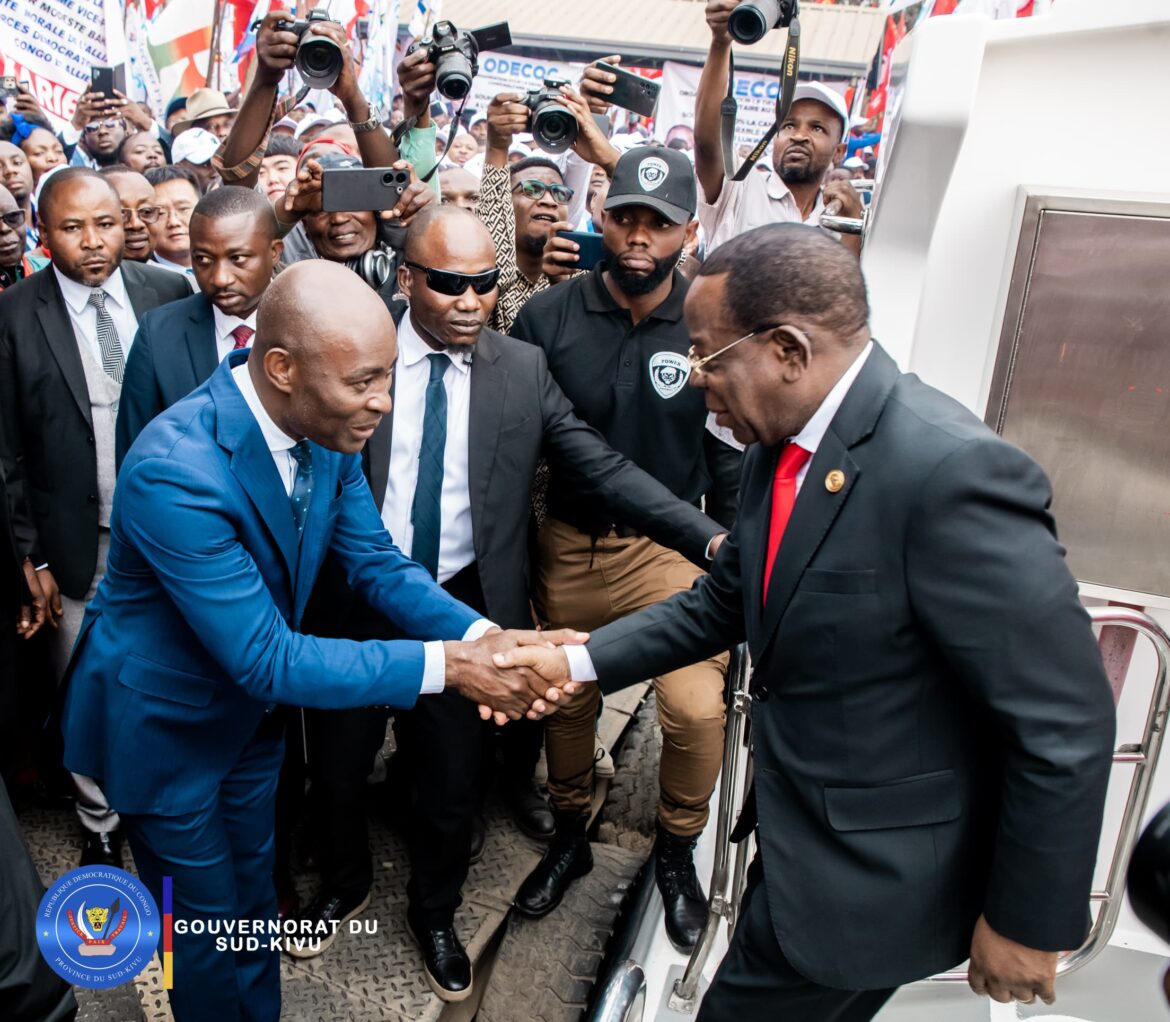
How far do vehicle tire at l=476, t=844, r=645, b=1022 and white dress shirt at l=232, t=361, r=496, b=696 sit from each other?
122 centimetres

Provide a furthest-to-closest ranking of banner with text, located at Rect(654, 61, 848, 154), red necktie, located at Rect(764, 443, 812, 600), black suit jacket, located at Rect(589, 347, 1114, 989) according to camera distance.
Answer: banner with text, located at Rect(654, 61, 848, 154), red necktie, located at Rect(764, 443, 812, 600), black suit jacket, located at Rect(589, 347, 1114, 989)

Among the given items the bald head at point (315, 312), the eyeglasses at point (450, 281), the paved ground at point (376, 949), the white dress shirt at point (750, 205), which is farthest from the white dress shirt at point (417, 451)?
the white dress shirt at point (750, 205)

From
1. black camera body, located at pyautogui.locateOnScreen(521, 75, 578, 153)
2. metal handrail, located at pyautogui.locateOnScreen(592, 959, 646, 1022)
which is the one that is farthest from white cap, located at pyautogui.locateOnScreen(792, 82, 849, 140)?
metal handrail, located at pyautogui.locateOnScreen(592, 959, 646, 1022)

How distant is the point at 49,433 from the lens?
342cm

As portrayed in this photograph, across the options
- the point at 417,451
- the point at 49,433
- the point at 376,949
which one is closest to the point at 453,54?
the point at 417,451

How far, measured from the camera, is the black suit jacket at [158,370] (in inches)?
127

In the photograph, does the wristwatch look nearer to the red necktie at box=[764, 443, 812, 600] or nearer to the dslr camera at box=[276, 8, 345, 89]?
the dslr camera at box=[276, 8, 345, 89]

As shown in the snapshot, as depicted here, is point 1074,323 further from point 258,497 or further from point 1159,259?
point 258,497

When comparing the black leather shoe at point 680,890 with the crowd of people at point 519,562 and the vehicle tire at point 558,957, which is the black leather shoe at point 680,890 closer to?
the crowd of people at point 519,562

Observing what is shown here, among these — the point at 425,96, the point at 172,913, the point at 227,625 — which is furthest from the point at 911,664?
A: the point at 425,96

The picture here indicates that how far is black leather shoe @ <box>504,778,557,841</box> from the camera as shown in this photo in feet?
12.5

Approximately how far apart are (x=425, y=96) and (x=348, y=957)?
3314mm

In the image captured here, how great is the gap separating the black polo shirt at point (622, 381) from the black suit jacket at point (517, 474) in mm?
143

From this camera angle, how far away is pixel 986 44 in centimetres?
252
